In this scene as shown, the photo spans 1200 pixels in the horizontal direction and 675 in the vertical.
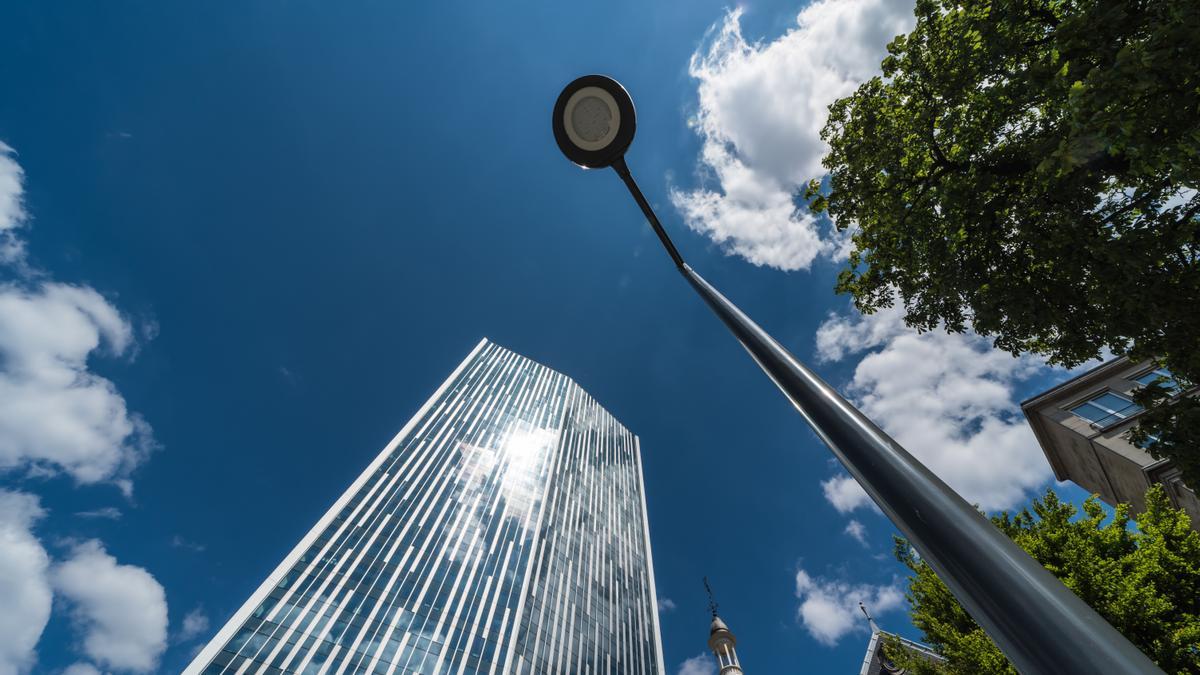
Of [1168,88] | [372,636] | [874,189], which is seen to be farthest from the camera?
[372,636]

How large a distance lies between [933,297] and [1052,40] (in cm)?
501

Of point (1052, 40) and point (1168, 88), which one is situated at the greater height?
point (1052, 40)

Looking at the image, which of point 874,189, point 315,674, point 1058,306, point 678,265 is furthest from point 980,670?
point 315,674

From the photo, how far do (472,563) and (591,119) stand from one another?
56864 mm

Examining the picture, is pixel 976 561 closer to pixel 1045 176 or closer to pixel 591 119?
pixel 591 119

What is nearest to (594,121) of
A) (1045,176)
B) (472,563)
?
(1045,176)

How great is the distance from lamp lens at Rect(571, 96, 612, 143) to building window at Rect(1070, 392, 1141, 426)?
24.6 meters

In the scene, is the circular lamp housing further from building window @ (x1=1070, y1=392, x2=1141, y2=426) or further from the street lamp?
building window @ (x1=1070, y1=392, x2=1141, y2=426)

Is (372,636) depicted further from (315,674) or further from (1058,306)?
(1058,306)

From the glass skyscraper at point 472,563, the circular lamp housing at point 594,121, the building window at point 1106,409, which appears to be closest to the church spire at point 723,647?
the glass skyscraper at point 472,563

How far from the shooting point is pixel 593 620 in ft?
199

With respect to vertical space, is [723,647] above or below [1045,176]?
above

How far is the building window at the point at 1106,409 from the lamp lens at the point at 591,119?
24.6 metres

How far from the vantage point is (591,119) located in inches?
233
